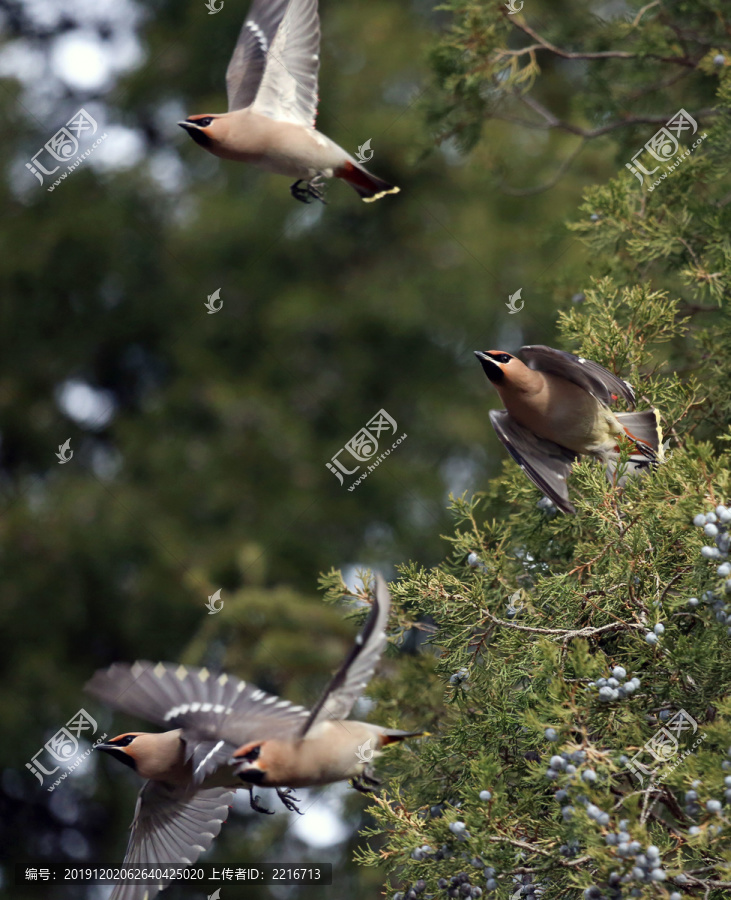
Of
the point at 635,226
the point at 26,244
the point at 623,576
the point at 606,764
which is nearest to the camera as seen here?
the point at 606,764

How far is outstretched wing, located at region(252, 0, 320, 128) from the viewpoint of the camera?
3.85m

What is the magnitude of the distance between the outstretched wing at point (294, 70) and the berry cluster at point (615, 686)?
2.20m

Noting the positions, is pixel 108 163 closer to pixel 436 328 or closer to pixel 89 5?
pixel 89 5

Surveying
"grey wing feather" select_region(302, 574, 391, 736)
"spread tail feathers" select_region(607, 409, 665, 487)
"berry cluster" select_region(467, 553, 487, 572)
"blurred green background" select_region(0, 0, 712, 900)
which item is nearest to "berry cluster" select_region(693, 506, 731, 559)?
"grey wing feather" select_region(302, 574, 391, 736)

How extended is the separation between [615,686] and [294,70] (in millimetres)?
2441

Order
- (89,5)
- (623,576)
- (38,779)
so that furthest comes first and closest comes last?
(89,5)
(38,779)
(623,576)

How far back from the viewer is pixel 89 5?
11367 mm

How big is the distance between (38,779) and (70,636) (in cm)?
142

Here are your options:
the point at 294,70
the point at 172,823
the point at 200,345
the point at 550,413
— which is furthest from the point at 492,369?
the point at 200,345

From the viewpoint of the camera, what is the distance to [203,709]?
9.95ft

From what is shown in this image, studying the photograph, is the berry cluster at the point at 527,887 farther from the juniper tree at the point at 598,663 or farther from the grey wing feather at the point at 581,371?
the grey wing feather at the point at 581,371

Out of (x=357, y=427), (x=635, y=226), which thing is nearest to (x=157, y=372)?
(x=357, y=427)

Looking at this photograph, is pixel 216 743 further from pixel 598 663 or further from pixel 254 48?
pixel 254 48

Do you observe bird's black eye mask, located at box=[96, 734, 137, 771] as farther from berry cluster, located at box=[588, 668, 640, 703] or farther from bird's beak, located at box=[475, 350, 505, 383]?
bird's beak, located at box=[475, 350, 505, 383]
